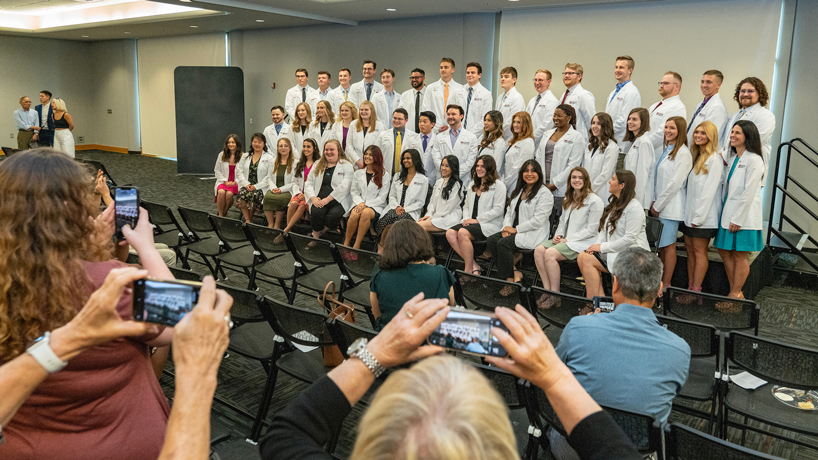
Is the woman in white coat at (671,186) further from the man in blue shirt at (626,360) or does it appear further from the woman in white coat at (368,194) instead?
→ the man in blue shirt at (626,360)

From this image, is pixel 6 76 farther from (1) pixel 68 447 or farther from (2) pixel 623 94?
(1) pixel 68 447

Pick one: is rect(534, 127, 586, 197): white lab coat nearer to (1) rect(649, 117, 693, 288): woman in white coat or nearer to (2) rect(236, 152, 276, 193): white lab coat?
(1) rect(649, 117, 693, 288): woman in white coat

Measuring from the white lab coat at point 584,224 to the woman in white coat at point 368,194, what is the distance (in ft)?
6.95

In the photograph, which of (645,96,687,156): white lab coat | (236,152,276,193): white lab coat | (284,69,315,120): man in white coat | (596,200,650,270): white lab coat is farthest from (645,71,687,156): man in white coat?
(284,69,315,120): man in white coat

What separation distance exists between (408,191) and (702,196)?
108 inches

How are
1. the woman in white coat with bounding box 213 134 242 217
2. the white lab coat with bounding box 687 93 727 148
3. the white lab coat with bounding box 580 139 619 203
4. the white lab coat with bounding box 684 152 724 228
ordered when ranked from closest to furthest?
the white lab coat with bounding box 684 152 724 228 < the white lab coat with bounding box 580 139 619 203 < the white lab coat with bounding box 687 93 727 148 < the woman in white coat with bounding box 213 134 242 217

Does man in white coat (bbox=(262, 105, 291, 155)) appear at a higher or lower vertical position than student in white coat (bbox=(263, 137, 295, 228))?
higher

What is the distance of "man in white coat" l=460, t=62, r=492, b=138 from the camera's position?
23.0ft

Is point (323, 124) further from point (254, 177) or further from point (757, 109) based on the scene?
point (757, 109)

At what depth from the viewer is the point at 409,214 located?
611cm

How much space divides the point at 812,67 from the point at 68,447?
755 centimetres

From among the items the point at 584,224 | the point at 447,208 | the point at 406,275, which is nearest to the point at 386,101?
the point at 447,208

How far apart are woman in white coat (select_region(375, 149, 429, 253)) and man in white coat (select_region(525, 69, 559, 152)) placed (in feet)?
4.26

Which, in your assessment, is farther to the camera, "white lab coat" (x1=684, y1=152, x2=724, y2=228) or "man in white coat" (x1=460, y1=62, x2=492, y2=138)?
"man in white coat" (x1=460, y1=62, x2=492, y2=138)
